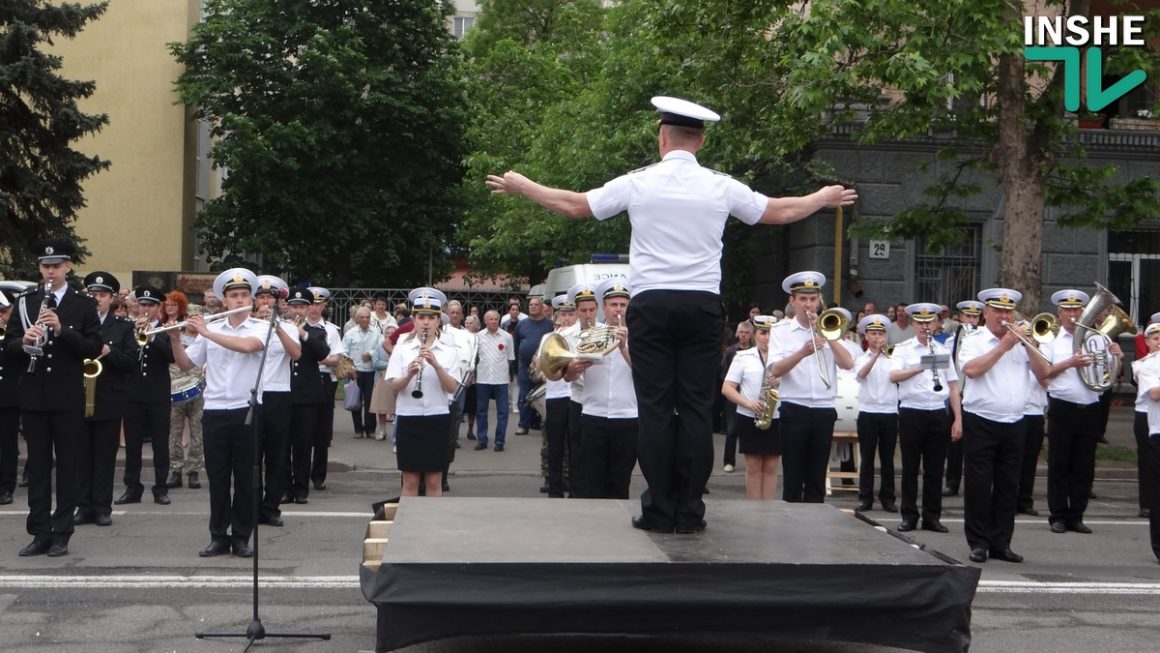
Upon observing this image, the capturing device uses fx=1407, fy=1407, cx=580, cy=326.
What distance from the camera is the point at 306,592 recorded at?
9.18 m

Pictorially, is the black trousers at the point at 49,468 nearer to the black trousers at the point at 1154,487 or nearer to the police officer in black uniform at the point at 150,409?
the police officer in black uniform at the point at 150,409

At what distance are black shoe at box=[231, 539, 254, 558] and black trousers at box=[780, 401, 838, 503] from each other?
162 inches

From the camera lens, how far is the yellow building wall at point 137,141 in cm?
3862

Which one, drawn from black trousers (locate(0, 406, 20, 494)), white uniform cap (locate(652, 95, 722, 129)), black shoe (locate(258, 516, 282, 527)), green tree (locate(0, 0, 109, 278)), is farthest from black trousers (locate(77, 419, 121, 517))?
green tree (locate(0, 0, 109, 278))

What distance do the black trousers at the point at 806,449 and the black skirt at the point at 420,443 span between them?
2.68 metres

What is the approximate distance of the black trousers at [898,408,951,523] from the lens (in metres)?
12.6

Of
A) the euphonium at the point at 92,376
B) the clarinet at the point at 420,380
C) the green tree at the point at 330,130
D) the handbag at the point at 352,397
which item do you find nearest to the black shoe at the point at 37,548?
the euphonium at the point at 92,376

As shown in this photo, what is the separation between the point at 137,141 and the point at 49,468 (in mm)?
30617

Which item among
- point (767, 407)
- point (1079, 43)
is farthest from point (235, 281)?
point (1079, 43)

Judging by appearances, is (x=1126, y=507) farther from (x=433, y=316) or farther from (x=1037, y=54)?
(x=433, y=316)

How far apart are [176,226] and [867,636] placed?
35931 millimetres

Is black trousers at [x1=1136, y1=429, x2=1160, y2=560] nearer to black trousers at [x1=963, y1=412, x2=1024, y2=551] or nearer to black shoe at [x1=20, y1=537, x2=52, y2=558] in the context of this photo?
black trousers at [x1=963, y1=412, x2=1024, y2=551]

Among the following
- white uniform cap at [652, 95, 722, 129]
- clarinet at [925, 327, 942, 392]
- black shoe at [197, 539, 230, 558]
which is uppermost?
white uniform cap at [652, 95, 722, 129]

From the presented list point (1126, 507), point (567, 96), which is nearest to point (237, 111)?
point (567, 96)
